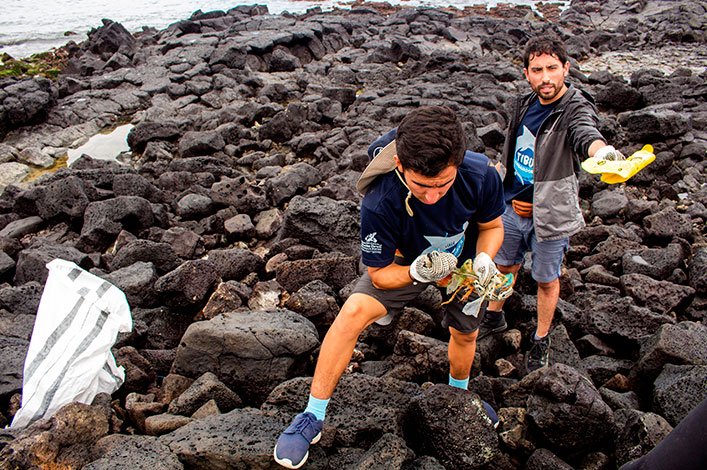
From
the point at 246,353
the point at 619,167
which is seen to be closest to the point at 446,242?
the point at 619,167

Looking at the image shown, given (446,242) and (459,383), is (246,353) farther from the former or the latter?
(446,242)

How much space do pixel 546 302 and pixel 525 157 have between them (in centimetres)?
102

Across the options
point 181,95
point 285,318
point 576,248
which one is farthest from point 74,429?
point 181,95

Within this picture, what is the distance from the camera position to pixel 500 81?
1289 centimetres

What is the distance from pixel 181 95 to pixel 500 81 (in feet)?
24.2

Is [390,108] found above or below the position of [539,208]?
below

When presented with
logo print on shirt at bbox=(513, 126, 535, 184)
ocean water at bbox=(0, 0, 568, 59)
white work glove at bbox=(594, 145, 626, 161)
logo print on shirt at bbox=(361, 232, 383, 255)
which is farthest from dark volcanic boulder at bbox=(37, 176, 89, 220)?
ocean water at bbox=(0, 0, 568, 59)

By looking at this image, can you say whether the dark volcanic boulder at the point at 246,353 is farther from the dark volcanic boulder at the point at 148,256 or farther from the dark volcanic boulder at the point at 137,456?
the dark volcanic boulder at the point at 148,256

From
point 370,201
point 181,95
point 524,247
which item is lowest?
point 181,95

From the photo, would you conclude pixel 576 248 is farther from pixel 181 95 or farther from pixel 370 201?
pixel 181 95

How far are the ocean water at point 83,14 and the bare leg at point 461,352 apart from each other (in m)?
18.4

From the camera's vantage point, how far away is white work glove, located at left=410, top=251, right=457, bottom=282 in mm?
2719

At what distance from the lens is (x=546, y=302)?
3881mm

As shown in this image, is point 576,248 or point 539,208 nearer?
point 539,208
